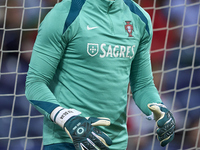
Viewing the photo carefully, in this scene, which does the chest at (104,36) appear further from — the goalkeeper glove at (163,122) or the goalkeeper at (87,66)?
the goalkeeper glove at (163,122)

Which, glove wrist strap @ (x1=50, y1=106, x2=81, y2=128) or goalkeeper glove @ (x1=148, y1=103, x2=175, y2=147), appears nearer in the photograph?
glove wrist strap @ (x1=50, y1=106, x2=81, y2=128)

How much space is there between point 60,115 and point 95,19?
29cm

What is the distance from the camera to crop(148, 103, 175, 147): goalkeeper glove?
106cm

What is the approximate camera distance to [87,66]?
3.40 feet

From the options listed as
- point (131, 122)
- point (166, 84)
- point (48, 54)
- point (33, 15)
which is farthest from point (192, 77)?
point (48, 54)

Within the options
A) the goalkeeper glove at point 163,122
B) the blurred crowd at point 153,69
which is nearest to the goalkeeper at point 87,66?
the goalkeeper glove at point 163,122

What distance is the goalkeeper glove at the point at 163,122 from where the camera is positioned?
1.06 m

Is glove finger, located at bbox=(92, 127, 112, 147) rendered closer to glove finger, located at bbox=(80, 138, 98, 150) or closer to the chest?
glove finger, located at bbox=(80, 138, 98, 150)

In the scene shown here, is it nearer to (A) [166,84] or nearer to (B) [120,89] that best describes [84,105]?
(B) [120,89]

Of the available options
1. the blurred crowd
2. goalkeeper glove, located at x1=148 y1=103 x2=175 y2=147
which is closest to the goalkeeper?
goalkeeper glove, located at x1=148 y1=103 x2=175 y2=147

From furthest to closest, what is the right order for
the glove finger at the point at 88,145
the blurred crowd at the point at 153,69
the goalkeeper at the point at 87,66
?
the blurred crowd at the point at 153,69
the goalkeeper at the point at 87,66
the glove finger at the point at 88,145

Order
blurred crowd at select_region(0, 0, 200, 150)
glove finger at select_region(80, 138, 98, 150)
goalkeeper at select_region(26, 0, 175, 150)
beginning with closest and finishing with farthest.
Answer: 1. glove finger at select_region(80, 138, 98, 150)
2. goalkeeper at select_region(26, 0, 175, 150)
3. blurred crowd at select_region(0, 0, 200, 150)

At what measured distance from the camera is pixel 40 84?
994mm

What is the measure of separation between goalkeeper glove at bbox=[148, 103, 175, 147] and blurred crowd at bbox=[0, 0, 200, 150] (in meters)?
1.13
